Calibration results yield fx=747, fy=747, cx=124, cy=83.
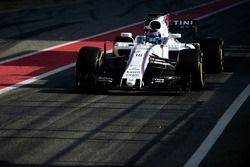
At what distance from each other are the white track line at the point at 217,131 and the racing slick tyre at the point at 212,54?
6.45ft

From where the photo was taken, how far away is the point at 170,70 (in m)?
16.6

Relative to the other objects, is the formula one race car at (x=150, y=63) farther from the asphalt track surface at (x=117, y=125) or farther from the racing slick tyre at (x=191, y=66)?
the asphalt track surface at (x=117, y=125)

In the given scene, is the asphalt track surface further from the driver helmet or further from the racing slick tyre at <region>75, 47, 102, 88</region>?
the driver helmet

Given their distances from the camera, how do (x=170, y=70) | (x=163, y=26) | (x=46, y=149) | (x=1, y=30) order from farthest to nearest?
(x=1, y=30) → (x=163, y=26) → (x=170, y=70) → (x=46, y=149)

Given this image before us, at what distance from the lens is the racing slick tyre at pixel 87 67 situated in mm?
16438

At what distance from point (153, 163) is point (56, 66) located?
31.8 feet

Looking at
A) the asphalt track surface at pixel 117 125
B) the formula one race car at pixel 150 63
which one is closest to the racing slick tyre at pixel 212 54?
the formula one race car at pixel 150 63

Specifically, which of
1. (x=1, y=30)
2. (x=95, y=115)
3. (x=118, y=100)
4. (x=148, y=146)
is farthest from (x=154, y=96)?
(x=1, y=30)

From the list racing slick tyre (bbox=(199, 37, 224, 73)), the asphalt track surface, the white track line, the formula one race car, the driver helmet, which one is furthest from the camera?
racing slick tyre (bbox=(199, 37, 224, 73))

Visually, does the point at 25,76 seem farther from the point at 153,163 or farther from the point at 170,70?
the point at 153,163

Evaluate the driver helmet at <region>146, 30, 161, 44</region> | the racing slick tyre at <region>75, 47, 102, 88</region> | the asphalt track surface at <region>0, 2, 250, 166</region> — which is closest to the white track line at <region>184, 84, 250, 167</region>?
the asphalt track surface at <region>0, 2, 250, 166</region>

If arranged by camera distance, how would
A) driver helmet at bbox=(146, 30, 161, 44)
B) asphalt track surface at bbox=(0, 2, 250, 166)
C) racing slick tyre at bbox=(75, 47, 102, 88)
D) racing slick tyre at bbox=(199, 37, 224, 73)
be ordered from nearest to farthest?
asphalt track surface at bbox=(0, 2, 250, 166) < racing slick tyre at bbox=(75, 47, 102, 88) < driver helmet at bbox=(146, 30, 161, 44) < racing slick tyre at bbox=(199, 37, 224, 73)

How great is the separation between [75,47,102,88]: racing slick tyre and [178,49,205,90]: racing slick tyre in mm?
1893

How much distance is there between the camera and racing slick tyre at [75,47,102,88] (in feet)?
53.9
